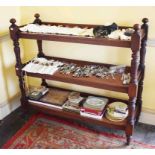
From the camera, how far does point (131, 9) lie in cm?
173

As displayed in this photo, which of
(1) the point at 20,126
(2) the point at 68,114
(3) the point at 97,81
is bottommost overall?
(1) the point at 20,126

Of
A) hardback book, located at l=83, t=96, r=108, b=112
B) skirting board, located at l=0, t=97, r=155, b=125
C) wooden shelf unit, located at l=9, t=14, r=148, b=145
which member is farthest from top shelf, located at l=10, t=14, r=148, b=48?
skirting board, located at l=0, t=97, r=155, b=125

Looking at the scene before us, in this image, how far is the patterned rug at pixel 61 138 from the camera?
71.7 inches

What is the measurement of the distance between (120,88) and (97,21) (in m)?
0.62

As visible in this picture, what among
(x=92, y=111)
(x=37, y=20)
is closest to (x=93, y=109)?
(x=92, y=111)

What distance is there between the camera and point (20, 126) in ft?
6.81

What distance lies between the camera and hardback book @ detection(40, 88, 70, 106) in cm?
202

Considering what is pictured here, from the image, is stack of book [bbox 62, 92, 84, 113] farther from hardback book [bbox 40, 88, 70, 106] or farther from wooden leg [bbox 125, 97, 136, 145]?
wooden leg [bbox 125, 97, 136, 145]

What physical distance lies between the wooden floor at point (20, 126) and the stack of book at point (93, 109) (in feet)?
0.72

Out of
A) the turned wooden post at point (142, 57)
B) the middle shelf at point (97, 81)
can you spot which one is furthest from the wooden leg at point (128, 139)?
the middle shelf at point (97, 81)

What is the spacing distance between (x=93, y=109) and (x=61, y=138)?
14.6 inches

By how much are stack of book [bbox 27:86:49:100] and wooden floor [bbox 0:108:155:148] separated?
0.24 meters

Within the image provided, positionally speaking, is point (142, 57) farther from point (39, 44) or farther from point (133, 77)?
point (39, 44)
